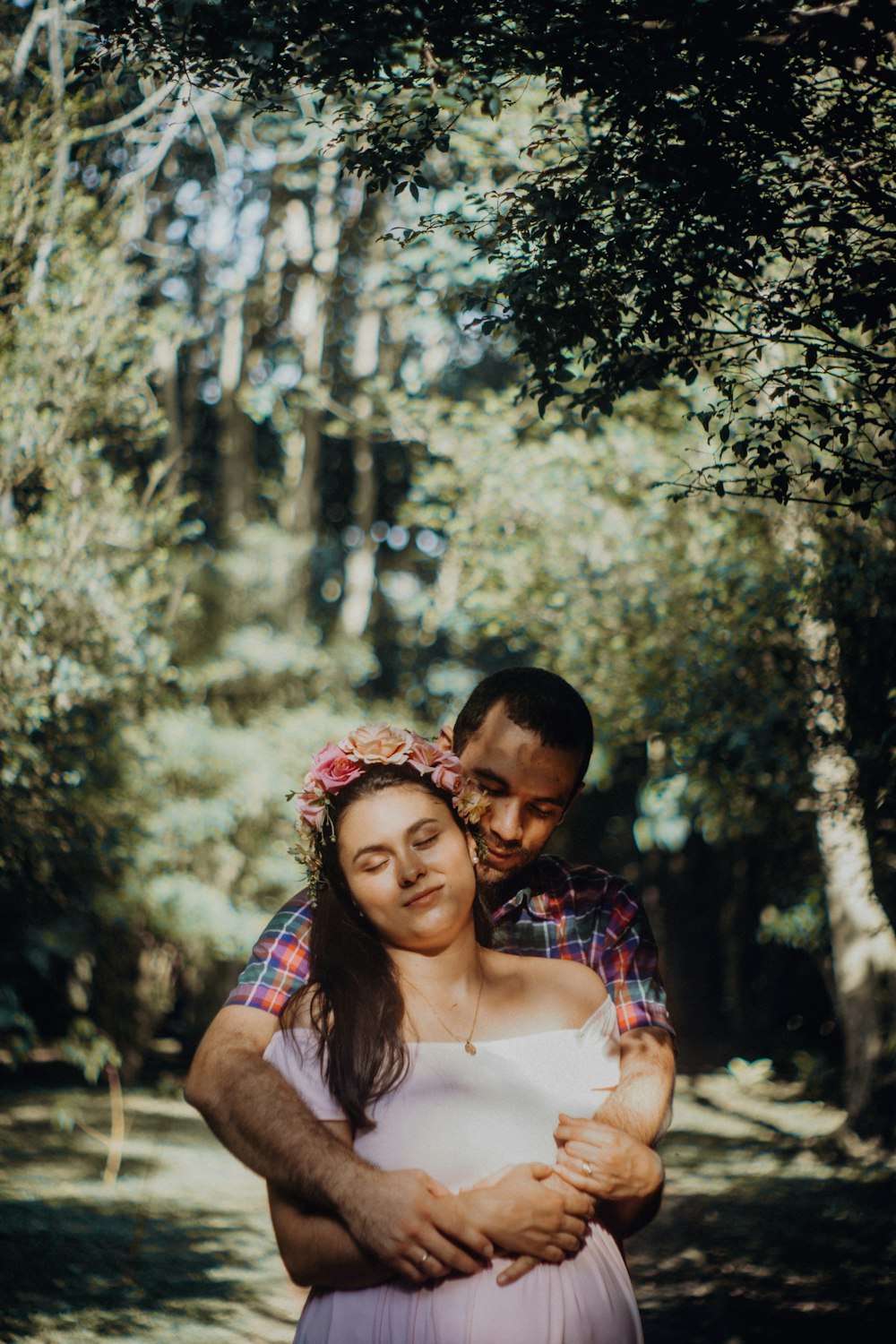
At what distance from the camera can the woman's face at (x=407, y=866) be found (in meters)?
2.07

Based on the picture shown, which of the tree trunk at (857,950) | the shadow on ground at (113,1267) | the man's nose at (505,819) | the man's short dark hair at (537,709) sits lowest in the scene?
the shadow on ground at (113,1267)

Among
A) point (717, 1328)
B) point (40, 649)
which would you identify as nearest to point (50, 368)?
point (40, 649)

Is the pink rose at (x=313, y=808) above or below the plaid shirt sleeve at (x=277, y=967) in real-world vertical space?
above

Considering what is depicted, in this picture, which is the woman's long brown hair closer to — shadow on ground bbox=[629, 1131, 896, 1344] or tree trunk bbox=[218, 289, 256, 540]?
shadow on ground bbox=[629, 1131, 896, 1344]

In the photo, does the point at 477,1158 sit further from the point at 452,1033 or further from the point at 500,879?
the point at 500,879

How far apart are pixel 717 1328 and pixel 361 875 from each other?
464 centimetres

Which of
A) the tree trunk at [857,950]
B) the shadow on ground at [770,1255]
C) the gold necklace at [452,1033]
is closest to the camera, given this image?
the gold necklace at [452,1033]

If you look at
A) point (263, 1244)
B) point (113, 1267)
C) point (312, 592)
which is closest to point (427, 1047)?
point (113, 1267)

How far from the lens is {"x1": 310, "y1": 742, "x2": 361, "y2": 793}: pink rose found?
2196 mm

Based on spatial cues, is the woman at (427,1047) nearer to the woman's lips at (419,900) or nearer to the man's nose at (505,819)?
the woman's lips at (419,900)

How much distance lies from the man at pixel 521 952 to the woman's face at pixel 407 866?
0.72ft

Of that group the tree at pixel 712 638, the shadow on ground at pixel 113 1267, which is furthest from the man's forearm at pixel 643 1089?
the shadow on ground at pixel 113 1267

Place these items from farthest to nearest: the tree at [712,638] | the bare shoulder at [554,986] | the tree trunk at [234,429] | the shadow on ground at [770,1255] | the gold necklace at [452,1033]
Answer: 1. the tree trunk at [234,429]
2. the tree at [712,638]
3. the shadow on ground at [770,1255]
4. the bare shoulder at [554,986]
5. the gold necklace at [452,1033]

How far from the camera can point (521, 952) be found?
2451 millimetres
